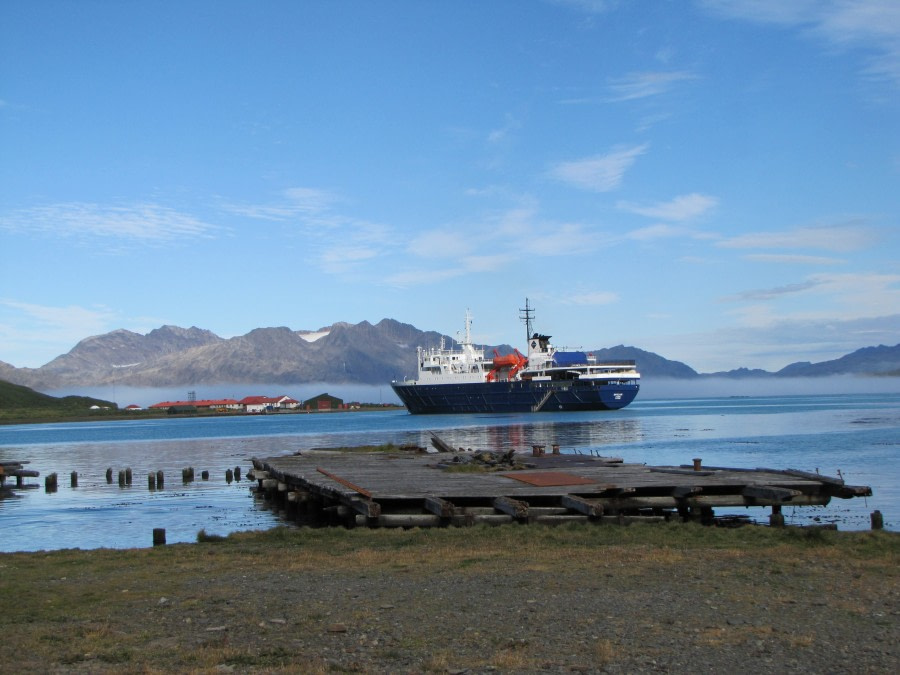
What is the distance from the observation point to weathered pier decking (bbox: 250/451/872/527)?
14898 millimetres

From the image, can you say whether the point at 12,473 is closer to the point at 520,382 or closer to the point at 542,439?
the point at 542,439

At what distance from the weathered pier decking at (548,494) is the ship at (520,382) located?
7673cm

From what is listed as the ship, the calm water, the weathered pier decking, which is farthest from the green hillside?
the weathered pier decking

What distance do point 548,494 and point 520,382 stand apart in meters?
82.5

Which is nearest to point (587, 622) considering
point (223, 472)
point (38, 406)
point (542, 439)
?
point (223, 472)

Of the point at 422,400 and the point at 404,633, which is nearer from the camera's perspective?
the point at 404,633

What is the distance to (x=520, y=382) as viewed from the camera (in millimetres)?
97938

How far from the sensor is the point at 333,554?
41.2 feet

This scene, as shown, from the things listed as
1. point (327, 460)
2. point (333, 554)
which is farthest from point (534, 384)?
point (333, 554)

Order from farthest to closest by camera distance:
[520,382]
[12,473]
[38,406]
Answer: [38,406] → [520,382] → [12,473]

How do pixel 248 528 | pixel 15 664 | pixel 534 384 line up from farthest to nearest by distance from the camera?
pixel 534 384, pixel 248 528, pixel 15 664

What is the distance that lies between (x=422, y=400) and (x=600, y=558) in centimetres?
9859

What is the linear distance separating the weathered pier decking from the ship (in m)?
76.7

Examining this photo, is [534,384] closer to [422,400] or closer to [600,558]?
[422,400]
